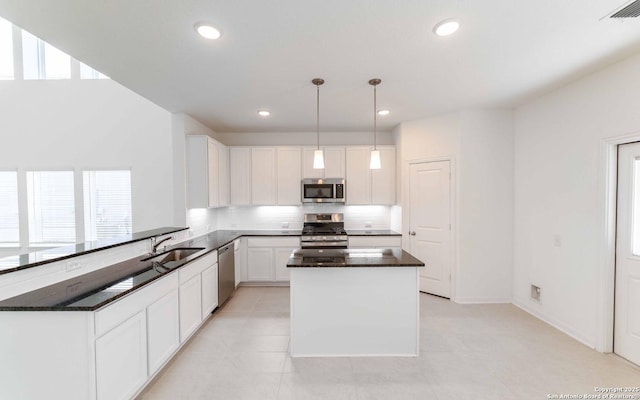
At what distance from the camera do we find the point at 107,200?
5.34 metres

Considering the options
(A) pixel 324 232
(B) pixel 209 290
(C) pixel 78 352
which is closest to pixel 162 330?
(C) pixel 78 352

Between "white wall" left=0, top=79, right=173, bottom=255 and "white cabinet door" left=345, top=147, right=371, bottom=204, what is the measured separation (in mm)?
3606

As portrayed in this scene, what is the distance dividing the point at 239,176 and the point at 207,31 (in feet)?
10.2

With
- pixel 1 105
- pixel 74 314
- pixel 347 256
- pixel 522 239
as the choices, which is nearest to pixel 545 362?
pixel 522 239

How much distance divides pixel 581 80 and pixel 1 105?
9347mm

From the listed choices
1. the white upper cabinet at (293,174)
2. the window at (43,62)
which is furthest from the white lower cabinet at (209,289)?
the window at (43,62)

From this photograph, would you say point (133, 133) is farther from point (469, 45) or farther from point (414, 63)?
point (469, 45)

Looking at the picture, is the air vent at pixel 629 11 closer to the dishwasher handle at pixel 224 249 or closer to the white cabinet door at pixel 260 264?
the dishwasher handle at pixel 224 249

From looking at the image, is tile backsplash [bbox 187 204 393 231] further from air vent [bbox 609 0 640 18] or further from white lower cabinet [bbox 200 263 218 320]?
air vent [bbox 609 0 640 18]

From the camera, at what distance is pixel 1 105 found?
5.14 metres

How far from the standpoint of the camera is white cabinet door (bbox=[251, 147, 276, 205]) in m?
4.88

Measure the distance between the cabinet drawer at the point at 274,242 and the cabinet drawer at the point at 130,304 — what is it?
2.11 metres

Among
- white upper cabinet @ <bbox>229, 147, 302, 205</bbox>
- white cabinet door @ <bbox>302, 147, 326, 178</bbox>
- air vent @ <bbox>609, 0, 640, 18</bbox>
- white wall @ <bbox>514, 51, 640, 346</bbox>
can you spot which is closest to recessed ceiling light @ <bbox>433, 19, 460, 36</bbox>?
air vent @ <bbox>609, 0, 640, 18</bbox>

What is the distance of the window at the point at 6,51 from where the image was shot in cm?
526
